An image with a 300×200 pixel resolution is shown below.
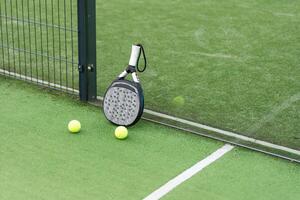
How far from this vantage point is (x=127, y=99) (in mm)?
6023

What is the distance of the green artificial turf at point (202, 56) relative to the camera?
21.3 feet

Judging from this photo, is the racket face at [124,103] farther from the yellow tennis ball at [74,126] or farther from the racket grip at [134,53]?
the yellow tennis ball at [74,126]

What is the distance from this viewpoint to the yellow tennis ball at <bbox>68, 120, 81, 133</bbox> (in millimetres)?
5910

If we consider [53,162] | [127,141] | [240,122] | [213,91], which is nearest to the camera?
[53,162]

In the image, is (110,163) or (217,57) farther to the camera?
(217,57)

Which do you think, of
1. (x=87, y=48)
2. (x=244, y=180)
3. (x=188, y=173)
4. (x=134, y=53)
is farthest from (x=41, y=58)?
(x=244, y=180)

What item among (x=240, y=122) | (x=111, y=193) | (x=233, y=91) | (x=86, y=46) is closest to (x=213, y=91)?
(x=233, y=91)

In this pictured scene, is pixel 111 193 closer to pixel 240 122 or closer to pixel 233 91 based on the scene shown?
pixel 240 122

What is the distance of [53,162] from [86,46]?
1.56 meters

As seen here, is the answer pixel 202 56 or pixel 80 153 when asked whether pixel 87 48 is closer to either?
pixel 80 153

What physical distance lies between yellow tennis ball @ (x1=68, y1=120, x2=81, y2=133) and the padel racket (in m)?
0.35

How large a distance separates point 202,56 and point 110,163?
3251mm

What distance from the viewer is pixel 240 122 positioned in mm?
6215

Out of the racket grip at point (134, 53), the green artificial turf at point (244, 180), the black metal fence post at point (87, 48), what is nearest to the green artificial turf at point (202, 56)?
the black metal fence post at point (87, 48)
